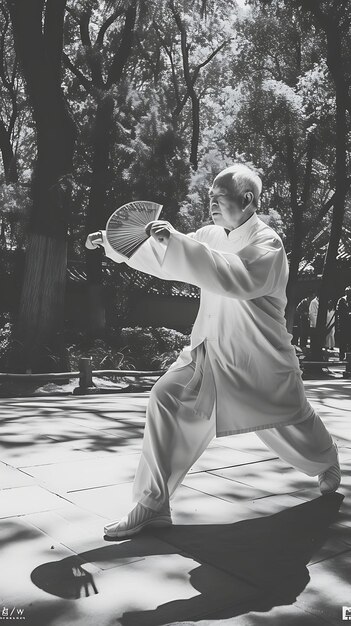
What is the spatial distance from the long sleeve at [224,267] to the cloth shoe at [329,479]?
1.26 metres

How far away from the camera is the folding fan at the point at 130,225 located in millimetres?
3373

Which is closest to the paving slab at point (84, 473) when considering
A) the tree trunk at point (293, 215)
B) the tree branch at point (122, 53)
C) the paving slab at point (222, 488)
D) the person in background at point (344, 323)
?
the paving slab at point (222, 488)

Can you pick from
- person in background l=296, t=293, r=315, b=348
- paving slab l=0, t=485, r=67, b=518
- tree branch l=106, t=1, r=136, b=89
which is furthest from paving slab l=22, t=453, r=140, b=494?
person in background l=296, t=293, r=315, b=348

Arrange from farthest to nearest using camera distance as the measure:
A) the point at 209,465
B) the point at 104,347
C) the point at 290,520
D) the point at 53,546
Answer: the point at 104,347, the point at 209,465, the point at 290,520, the point at 53,546

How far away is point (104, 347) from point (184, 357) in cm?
1076

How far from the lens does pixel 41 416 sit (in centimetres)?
683

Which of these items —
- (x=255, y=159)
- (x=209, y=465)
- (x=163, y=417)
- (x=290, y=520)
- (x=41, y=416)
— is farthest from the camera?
(x=255, y=159)

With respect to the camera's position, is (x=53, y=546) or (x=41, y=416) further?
(x=41, y=416)

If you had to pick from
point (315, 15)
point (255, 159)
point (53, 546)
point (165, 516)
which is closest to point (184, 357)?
point (165, 516)

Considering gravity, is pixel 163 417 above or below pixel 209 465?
above

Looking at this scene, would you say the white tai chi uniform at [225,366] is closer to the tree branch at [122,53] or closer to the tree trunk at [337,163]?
the tree trunk at [337,163]

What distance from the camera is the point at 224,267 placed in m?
3.20

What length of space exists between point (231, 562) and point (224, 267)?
133 cm

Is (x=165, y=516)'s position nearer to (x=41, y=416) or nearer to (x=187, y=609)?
(x=187, y=609)
